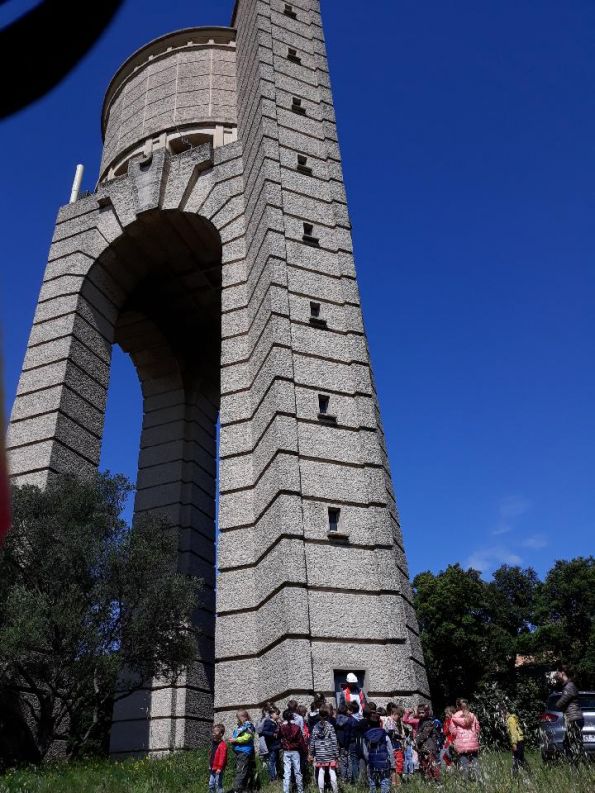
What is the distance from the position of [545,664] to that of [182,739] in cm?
2510

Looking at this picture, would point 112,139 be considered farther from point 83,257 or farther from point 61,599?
point 61,599

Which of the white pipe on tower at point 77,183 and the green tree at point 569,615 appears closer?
the white pipe on tower at point 77,183

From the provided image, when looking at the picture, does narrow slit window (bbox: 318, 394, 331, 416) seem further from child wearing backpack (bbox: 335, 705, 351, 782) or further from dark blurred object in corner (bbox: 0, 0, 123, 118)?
dark blurred object in corner (bbox: 0, 0, 123, 118)

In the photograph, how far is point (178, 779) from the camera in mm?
11203

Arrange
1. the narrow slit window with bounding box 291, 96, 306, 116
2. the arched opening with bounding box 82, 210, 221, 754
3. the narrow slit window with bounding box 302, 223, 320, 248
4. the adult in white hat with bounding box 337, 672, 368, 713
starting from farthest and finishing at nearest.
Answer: the narrow slit window with bounding box 291, 96, 306, 116
the arched opening with bounding box 82, 210, 221, 754
the narrow slit window with bounding box 302, 223, 320, 248
the adult in white hat with bounding box 337, 672, 368, 713

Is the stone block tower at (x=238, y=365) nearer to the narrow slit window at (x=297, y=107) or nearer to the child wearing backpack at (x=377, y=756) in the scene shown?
the narrow slit window at (x=297, y=107)

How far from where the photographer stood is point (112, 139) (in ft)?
96.7

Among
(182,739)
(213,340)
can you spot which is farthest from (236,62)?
(182,739)

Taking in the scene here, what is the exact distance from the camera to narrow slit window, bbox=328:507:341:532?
15188mm

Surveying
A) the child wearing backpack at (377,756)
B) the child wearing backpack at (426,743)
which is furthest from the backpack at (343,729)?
the child wearing backpack at (426,743)

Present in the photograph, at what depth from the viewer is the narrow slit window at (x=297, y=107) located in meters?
24.2

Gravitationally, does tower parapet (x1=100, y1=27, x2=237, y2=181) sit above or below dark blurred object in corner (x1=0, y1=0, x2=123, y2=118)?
above

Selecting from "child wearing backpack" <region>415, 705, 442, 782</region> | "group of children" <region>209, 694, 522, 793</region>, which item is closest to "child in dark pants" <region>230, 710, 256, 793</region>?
"group of children" <region>209, 694, 522, 793</region>

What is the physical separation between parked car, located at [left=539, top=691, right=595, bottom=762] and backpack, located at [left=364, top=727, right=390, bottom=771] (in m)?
1.97
